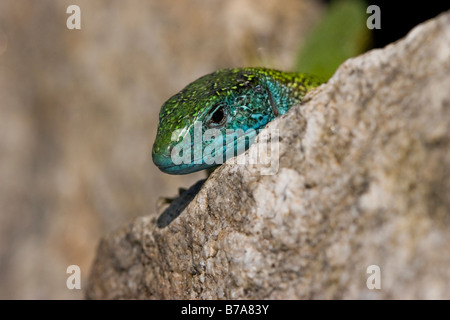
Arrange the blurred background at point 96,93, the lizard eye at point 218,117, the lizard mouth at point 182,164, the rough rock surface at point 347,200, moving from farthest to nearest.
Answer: the blurred background at point 96,93, the lizard eye at point 218,117, the lizard mouth at point 182,164, the rough rock surface at point 347,200

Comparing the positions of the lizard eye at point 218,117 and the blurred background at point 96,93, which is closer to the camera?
the lizard eye at point 218,117

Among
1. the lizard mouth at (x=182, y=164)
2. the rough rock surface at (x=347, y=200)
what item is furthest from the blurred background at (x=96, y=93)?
the rough rock surface at (x=347, y=200)

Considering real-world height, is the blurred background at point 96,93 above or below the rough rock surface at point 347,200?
above

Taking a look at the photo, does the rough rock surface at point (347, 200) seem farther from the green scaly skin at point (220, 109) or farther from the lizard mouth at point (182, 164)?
the green scaly skin at point (220, 109)

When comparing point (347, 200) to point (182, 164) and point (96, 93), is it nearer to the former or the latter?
point (182, 164)
